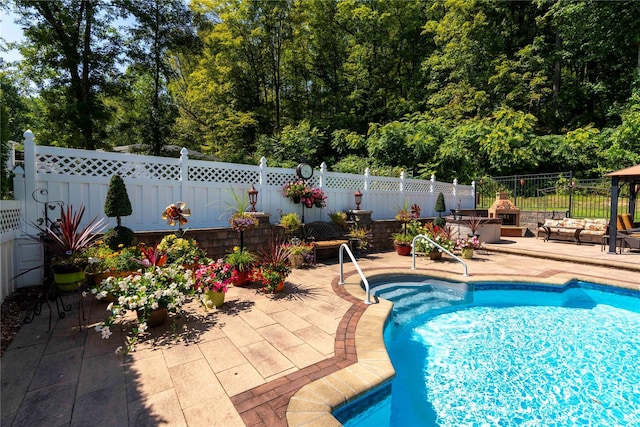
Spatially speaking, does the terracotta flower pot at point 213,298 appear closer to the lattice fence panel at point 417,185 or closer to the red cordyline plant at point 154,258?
the red cordyline plant at point 154,258

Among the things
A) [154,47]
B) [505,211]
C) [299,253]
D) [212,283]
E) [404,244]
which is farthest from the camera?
[154,47]

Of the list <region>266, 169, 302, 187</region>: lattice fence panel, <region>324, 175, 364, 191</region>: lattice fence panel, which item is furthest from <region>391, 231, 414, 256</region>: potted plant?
<region>266, 169, 302, 187</region>: lattice fence panel

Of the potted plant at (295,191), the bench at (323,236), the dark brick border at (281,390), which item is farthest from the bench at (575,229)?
the dark brick border at (281,390)

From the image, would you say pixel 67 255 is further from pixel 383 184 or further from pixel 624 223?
pixel 624 223

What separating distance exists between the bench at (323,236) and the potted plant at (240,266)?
214 cm

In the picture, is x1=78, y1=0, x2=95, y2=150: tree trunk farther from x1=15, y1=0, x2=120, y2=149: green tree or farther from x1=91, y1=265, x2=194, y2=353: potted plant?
x1=91, y1=265, x2=194, y2=353: potted plant

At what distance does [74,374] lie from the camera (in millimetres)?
2334

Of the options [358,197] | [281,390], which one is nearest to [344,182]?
[358,197]

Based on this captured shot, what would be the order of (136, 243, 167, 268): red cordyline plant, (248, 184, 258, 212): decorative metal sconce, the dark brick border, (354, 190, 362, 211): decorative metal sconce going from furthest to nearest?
(354, 190, 362, 211): decorative metal sconce, (248, 184, 258, 212): decorative metal sconce, (136, 243, 167, 268): red cordyline plant, the dark brick border

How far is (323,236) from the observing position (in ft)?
23.5

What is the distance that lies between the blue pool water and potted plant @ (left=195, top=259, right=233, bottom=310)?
2.21 meters

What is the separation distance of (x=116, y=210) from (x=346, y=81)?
1801cm

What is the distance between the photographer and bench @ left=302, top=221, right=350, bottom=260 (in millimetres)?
6735

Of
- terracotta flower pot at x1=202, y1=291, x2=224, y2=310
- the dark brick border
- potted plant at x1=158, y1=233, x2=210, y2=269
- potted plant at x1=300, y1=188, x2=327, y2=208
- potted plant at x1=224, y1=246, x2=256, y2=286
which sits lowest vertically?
the dark brick border
